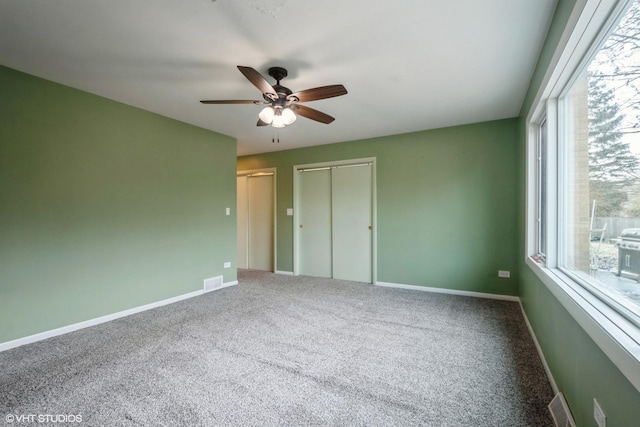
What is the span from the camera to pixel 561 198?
6.98ft

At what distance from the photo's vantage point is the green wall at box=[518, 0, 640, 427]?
989 millimetres

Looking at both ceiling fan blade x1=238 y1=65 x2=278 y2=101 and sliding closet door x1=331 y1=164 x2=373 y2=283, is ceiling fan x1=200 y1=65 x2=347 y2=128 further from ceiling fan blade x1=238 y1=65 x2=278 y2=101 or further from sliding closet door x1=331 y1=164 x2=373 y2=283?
sliding closet door x1=331 y1=164 x2=373 y2=283

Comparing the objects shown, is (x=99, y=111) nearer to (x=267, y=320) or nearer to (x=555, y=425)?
(x=267, y=320)

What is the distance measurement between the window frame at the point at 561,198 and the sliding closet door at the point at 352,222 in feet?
7.58

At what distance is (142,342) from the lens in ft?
8.46

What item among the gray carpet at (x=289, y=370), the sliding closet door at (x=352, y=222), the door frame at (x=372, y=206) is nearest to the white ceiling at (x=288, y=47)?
the door frame at (x=372, y=206)

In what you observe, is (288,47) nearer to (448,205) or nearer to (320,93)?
(320,93)

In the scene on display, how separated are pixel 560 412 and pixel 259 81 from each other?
9.12ft

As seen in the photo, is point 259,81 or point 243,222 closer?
point 259,81

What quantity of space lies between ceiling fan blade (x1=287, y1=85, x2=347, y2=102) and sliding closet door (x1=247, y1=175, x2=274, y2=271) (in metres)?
3.48

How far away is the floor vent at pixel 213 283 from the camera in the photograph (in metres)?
4.23

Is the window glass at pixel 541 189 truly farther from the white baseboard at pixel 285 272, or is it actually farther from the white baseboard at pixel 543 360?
the white baseboard at pixel 285 272

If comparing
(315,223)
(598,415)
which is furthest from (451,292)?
(598,415)

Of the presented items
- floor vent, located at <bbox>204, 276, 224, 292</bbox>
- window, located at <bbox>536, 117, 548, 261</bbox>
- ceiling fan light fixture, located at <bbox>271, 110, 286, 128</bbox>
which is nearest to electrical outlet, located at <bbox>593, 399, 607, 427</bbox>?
window, located at <bbox>536, 117, 548, 261</bbox>
